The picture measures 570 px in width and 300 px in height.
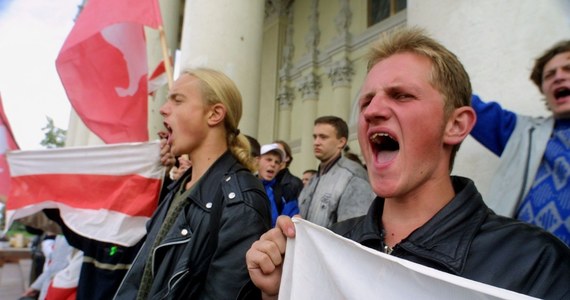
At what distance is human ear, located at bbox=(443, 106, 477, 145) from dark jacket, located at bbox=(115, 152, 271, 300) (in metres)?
0.87

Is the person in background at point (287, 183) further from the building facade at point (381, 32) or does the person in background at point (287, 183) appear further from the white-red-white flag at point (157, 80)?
the white-red-white flag at point (157, 80)

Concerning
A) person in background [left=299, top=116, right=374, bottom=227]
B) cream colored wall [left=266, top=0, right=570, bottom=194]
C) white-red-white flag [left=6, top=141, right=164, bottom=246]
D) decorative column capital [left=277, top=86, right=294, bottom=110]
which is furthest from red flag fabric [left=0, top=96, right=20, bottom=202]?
decorative column capital [left=277, top=86, right=294, bottom=110]

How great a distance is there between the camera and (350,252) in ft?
3.65

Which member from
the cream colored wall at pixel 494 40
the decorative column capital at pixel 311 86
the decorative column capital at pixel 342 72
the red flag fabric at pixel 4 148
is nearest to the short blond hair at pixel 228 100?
the cream colored wall at pixel 494 40

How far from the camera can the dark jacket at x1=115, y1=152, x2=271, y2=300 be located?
1688 mm

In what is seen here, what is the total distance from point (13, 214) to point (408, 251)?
9.18ft

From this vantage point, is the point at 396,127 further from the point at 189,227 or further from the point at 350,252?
the point at 189,227

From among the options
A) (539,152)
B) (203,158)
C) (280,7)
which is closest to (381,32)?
(539,152)

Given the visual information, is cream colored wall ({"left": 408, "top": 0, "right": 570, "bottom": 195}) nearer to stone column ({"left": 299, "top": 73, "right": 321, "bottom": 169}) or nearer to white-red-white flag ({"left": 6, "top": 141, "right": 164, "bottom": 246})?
white-red-white flag ({"left": 6, "top": 141, "right": 164, "bottom": 246})

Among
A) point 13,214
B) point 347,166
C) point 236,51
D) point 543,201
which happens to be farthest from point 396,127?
point 236,51

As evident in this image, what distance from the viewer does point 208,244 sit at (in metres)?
1.78

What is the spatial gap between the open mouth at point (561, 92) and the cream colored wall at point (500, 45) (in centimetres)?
39

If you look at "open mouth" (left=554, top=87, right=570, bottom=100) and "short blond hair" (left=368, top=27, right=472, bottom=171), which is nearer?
"short blond hair" (left=368, top=27, right=472, bottom=171)

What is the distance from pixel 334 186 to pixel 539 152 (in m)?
1.58
